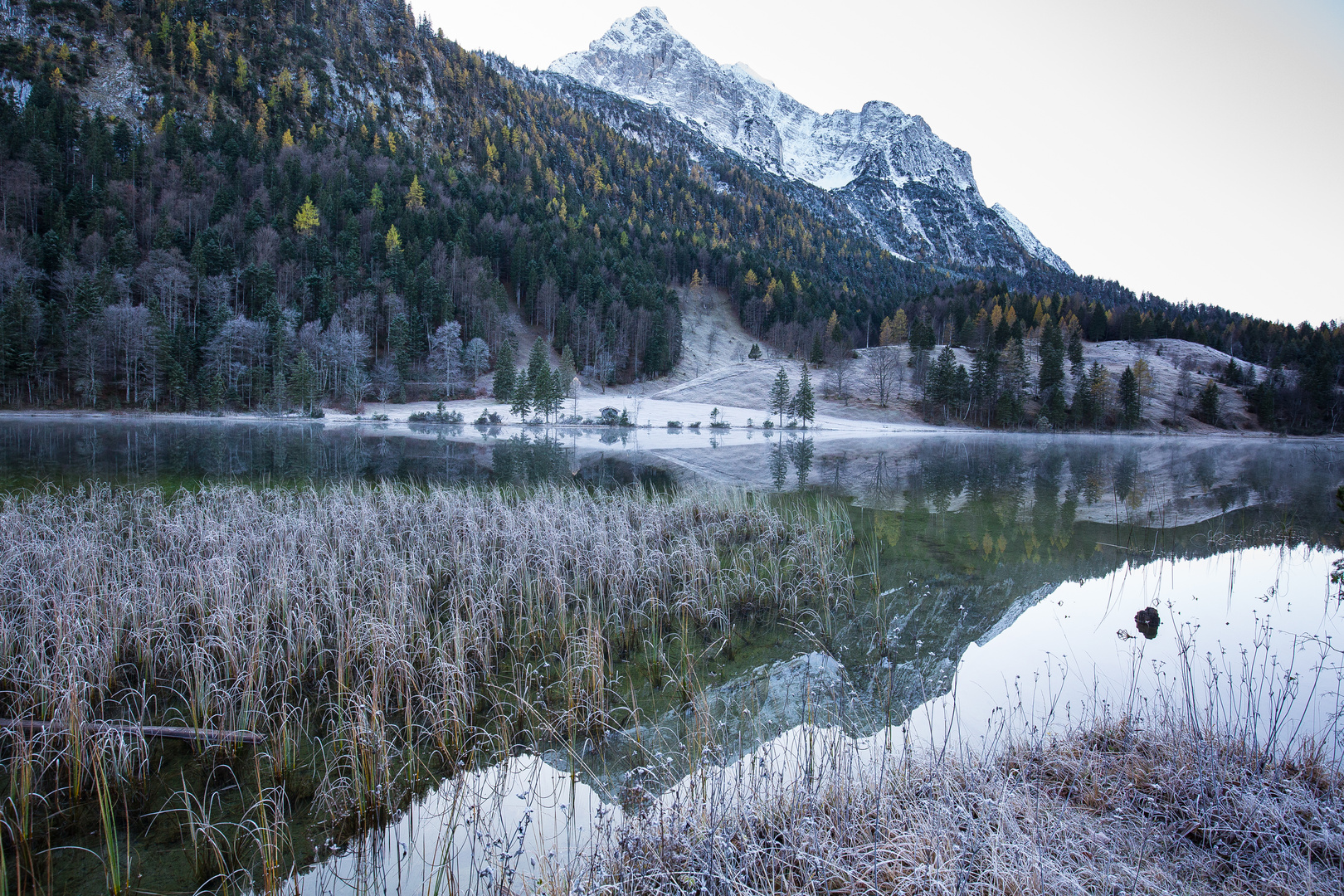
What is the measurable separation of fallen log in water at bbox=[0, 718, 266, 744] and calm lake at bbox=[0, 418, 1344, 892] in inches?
32.6

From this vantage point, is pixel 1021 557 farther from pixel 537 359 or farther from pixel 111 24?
pixel 111 24

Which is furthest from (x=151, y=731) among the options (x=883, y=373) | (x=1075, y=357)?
(x=1075, y=357)

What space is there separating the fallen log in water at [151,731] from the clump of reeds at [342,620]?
10 cm

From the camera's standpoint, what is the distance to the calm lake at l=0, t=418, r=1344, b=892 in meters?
4.29

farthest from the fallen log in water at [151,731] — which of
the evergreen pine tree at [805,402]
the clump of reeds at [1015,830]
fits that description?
the evergreen pine tree at [805,402]

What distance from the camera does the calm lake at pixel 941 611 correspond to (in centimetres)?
429

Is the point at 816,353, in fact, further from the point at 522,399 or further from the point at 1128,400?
the point at 522,399

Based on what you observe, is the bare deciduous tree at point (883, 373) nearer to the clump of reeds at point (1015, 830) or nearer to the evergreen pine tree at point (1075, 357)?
the evergreen pine tree at point (1075, 357)

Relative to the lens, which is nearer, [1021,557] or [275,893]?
[275,893]

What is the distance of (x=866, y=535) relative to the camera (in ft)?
42.9

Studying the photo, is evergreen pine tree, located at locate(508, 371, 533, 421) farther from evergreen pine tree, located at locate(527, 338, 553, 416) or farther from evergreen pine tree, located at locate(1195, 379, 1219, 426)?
evergreen pine tree, located at locate(1195, 379, 1219, 426)

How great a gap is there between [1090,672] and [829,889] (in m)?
5.47

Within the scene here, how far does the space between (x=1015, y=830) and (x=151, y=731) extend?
5670mm

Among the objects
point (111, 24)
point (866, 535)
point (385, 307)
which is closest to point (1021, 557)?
point (866, 535)
